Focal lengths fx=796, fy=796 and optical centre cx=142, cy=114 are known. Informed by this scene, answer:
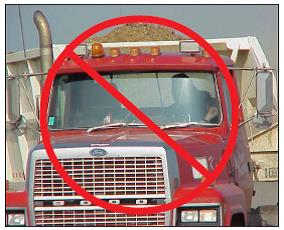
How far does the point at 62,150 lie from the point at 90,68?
1578mm

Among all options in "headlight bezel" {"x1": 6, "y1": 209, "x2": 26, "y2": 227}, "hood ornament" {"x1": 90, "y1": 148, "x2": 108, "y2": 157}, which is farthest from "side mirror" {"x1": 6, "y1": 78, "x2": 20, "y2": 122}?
"hood ornament" {"x1": 90, "y1": 148, "x2": 108, "y2": 157}

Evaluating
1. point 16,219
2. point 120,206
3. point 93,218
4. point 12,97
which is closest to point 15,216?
point 16,219

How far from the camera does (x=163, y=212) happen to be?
6.40 m

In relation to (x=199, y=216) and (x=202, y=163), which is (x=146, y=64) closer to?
(x=202, y=163)

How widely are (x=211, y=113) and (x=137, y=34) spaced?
5.22m

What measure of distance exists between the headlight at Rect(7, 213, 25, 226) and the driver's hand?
2.00 metres

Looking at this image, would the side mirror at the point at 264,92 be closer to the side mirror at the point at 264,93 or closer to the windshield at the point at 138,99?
the side mirror at the point at 264,93

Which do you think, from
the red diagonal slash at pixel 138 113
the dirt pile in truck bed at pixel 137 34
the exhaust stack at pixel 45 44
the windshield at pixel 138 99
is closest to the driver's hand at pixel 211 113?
the windshield at pixel 138 99

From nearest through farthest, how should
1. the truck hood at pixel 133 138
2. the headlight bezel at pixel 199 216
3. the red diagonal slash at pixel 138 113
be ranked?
the headlight bezel at pixel 199 216 → the truck hood at pixel 133 138 → the red diagonal slash at pixel 138 113

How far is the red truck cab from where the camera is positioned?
21.0 ft

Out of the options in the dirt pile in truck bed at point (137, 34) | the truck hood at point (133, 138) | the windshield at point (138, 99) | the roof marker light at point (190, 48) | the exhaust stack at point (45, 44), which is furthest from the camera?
the dirt pile in truck bed at point (137, 34)

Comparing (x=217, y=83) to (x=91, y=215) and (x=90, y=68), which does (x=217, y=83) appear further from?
(x=91, y=215)

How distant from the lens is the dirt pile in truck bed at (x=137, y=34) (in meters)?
12.4

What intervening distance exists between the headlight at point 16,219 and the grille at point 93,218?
14 centimetres
